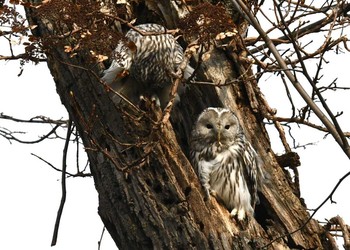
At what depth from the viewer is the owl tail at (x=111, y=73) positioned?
17.7ft

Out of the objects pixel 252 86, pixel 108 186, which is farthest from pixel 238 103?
pixel 108 186

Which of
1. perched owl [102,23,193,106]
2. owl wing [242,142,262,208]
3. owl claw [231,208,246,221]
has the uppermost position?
perched owl [102,23,193,106]

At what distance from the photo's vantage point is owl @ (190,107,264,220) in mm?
5535

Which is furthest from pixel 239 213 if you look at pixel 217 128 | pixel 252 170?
pixel 217 128

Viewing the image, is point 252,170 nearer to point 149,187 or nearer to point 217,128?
point 217,128

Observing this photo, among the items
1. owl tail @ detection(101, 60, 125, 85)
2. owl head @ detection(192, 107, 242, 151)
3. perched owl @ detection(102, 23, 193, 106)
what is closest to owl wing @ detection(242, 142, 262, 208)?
owl head @ detection(192, 107, 242, 151)

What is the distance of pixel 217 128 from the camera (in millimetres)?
5746

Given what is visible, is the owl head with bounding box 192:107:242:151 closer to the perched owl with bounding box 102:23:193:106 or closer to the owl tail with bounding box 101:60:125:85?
the perched owl with bounding box 102:23:193:106

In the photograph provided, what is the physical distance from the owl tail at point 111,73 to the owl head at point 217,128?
29.0 inches

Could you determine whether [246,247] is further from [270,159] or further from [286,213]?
[270,159]

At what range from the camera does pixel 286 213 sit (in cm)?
530

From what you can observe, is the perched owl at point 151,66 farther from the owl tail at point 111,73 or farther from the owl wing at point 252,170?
the owl wing at point 252,170

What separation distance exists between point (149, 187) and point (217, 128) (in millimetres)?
1185

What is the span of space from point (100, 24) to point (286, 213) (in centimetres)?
186
